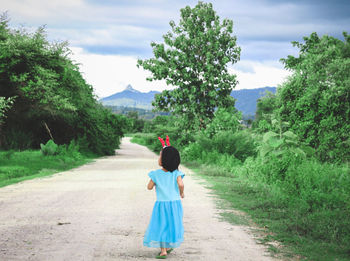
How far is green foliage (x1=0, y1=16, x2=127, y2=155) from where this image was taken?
22625 mm

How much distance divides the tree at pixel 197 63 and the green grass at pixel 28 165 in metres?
8.52

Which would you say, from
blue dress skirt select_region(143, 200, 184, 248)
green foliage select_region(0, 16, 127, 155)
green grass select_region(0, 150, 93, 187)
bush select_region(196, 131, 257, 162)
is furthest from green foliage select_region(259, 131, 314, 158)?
green foliage select_region(0, 16, 127, 155)

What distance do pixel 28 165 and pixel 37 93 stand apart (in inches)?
203

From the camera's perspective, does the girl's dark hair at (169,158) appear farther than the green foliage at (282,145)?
No

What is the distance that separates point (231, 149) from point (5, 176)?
36.6ft

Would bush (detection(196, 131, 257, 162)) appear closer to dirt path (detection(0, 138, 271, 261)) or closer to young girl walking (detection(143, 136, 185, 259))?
dirt path (detection(0, 138, 271, 261))

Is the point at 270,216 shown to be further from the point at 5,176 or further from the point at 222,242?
the point at 5,176

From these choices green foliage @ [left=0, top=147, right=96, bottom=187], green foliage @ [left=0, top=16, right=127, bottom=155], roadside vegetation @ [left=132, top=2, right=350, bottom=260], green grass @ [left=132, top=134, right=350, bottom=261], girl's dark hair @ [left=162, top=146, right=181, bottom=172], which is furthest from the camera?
green foliage @ [left=0, top=16, right=127, bottom=155]

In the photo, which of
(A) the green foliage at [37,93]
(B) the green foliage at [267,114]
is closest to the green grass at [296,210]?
(B) the green foliage at [267,114]

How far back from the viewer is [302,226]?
7.20m

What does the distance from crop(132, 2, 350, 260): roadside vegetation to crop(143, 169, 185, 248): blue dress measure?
1.50 m

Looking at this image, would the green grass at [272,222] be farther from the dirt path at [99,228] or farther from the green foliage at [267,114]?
the green foliage at [267,114]

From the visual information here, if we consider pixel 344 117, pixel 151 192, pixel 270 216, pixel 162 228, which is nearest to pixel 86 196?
pixel 151 192

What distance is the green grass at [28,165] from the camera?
16.2 m
